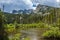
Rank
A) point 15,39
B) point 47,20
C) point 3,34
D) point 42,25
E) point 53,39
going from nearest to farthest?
point 3,34 → point 15,39 → point 53,39 → point 42,25 → point 47,20

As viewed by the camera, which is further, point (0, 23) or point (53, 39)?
point (53, 39)

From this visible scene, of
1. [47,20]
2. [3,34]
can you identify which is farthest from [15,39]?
[47,20]

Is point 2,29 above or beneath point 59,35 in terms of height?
above

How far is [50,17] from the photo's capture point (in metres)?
21.9

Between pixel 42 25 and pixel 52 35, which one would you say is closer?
pixel 52 35

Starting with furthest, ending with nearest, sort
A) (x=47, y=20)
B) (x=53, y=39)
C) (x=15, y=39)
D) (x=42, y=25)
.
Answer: (x=47, y=20), (x=42, y=25), (x=53, y=39), (x=15, y=39)

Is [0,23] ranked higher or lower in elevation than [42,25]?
higher

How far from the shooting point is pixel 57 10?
21703mm

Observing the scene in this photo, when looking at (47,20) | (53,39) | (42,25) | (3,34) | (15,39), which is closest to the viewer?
(3,34)

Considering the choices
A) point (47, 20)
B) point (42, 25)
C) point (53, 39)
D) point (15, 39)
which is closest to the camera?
point (15, 39)

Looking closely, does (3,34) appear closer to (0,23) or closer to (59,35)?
(0,23)

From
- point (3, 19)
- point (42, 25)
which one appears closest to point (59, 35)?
point (3, 19)

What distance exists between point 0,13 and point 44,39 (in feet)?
14.3

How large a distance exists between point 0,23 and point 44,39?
13.9 ft
